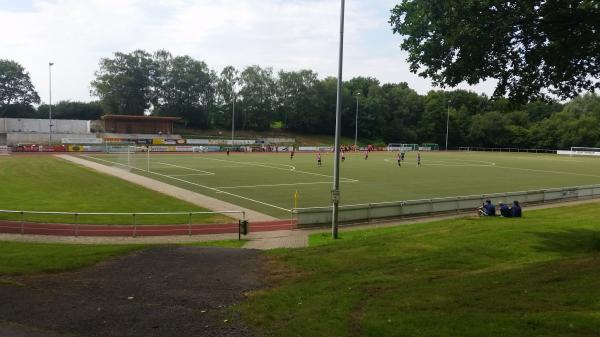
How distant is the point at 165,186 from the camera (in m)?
34.4

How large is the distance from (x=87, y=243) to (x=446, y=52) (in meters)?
13.9

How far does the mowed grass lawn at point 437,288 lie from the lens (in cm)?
743

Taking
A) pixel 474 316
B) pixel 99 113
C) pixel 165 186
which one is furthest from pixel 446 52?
pixel 99 113

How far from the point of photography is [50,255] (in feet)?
45.2

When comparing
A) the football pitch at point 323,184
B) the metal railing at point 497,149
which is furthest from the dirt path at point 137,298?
the metal railing at point 497,149

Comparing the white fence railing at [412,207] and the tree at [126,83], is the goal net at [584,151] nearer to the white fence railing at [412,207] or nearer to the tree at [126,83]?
the white fence railing at [412,207]

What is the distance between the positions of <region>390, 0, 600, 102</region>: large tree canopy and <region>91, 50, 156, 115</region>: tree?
110 metres

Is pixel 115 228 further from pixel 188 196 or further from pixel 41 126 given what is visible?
pixel 41 126

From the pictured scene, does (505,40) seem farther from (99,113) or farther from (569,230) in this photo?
(99,113)

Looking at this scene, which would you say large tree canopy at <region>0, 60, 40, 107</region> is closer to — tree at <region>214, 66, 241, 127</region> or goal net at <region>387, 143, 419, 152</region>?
tree at <region>214, 66, 241, 127</region>

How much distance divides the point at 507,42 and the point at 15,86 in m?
119

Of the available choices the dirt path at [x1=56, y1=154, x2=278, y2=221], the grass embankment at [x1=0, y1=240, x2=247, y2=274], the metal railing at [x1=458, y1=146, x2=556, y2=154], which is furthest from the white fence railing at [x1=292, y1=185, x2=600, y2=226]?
the metal railing at [x1=458, y1=146, x2=556, y2=154]

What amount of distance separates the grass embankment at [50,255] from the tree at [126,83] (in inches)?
4192

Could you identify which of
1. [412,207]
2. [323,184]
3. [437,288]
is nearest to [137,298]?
[437,288]
